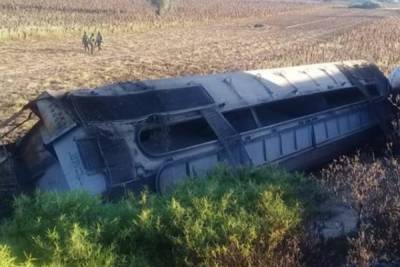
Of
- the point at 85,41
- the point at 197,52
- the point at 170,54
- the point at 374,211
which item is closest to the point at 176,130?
the point at 374,211

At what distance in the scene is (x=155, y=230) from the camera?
506cm

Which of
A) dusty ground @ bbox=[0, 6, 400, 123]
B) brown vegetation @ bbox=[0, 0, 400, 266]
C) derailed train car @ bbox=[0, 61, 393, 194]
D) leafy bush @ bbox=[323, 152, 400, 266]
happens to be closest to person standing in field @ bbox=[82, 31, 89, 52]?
dusty ground @ bbox=[0, 6, 400, 123]

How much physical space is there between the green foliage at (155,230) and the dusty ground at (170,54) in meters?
7.61

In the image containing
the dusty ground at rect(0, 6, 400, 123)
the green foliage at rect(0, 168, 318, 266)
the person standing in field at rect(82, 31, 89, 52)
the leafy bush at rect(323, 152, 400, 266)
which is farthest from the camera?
the person standing in field at rect(82, 31, 89, 52)

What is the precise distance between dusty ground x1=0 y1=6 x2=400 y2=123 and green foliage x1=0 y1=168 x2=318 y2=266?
7613mm

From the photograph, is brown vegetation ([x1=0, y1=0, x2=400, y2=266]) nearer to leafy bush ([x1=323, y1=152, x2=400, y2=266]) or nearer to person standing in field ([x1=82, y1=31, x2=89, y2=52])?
leafy bush ([x1=323, y1=152, x2=400, y2=266])

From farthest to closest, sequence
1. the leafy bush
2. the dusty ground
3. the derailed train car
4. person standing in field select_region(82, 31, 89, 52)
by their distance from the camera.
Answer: person standing in field select_region(82, 31, 89, 52)
the dusty ground
the derailed train car
the leafy bush

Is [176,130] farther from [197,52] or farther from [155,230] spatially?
[197,52]

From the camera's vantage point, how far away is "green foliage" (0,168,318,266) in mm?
4754

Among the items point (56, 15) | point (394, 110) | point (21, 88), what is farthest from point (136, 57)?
point (56, 15)

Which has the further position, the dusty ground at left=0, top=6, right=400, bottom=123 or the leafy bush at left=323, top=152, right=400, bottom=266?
the dusty ground at left=0, top=6, right=400, bottom=123

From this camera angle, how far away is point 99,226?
16.5ft

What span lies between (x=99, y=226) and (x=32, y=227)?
0.59 m

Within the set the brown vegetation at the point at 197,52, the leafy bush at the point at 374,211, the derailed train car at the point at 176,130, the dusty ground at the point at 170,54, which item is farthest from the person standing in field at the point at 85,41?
the leafy bush at the point at 374,211
